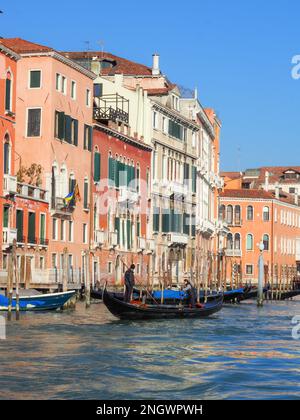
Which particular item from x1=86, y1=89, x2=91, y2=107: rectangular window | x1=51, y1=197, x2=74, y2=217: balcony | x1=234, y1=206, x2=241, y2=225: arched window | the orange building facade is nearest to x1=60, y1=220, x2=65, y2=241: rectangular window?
x1=51, y1=197, x2=74, y2=217: balcony

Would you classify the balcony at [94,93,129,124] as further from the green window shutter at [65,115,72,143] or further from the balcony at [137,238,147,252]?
the balcony at [137,238,147,252]

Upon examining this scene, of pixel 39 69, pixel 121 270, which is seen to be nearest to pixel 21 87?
pixel 39 69

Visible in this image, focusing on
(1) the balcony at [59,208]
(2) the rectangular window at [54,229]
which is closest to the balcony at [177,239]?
(1) the balcony at [59,208]

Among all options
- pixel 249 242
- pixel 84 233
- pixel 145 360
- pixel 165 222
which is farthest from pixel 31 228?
pixel 249 242

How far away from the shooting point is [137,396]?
449 inches

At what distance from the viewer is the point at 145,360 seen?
48.1ft

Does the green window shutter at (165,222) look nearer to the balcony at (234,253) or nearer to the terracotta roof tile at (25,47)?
the terracotta roof tile at (25,47)

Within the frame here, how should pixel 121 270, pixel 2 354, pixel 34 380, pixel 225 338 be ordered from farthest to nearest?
pixel 121 270 → pixel 225 338 → pixel 2 354 → pixel 34 380

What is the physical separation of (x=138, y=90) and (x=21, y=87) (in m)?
8.21

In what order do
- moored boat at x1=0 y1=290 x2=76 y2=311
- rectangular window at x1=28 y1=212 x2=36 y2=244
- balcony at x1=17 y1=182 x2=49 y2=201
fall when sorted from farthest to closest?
rectangular window at x1=28 y1=212 x2=36 y2=244 → balcony at x1=17 y1=182 x2=49 y2=201 → moored boat at x1=0 y1=290 x2=76 y2=311

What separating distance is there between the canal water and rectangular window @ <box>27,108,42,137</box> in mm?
8856

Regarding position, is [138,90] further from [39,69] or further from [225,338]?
[225,338]

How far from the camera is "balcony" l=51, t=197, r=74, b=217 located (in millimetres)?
29656

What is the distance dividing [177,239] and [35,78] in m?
12.1
